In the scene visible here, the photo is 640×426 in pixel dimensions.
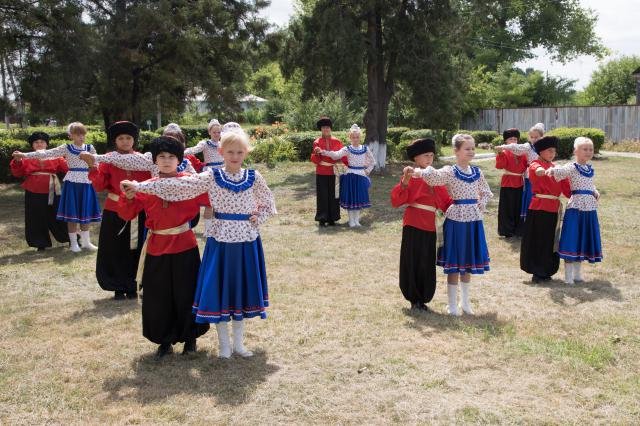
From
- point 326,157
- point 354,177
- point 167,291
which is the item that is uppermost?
point 326,157

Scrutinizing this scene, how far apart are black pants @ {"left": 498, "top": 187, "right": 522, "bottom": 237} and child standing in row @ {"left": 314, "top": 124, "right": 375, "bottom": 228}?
7.86 feet

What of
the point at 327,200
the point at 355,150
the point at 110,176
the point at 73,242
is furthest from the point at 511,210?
the point at 73,242

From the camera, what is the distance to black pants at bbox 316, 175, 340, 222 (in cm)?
1144

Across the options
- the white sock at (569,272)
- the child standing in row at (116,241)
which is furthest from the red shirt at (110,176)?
the white sock at (569,272)

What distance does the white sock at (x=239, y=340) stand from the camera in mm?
5078

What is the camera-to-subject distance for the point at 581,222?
24.1ft

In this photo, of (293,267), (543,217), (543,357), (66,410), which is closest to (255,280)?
(66,410)

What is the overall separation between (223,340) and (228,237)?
0.86 metres

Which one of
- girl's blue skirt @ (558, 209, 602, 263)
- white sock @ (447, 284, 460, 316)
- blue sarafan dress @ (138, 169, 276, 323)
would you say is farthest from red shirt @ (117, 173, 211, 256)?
girl's blue skirt @ (558, 209, 602, 263)

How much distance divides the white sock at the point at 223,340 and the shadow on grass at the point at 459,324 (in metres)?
1.77

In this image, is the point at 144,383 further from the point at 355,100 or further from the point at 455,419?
the point at 355,100

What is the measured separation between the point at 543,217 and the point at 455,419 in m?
4.18

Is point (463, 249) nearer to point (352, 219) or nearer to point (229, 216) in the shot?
point (229, 216)

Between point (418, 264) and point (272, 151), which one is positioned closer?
point (418, 264)
